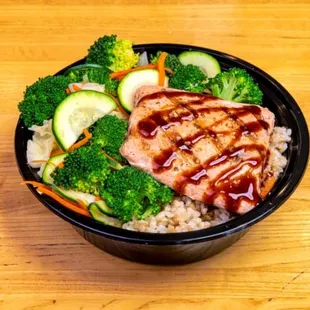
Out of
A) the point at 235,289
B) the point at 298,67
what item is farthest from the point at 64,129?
the point at 298,67

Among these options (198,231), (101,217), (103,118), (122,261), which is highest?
(103,118)

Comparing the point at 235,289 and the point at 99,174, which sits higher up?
the point at 99,174

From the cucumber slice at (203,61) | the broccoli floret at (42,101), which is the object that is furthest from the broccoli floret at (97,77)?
the cucumber slice at (203,61)

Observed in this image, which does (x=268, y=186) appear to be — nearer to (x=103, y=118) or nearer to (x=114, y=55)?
(x=103, y=118)

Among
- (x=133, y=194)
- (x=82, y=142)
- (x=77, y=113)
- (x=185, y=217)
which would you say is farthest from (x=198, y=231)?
(x=77, y=113)

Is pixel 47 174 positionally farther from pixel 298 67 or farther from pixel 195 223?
pixel 298 67

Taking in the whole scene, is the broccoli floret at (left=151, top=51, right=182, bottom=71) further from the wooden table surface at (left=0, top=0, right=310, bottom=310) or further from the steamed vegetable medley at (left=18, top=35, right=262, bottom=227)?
the wooden table surface at (left=0, top=0, right=310, bottom=310)
